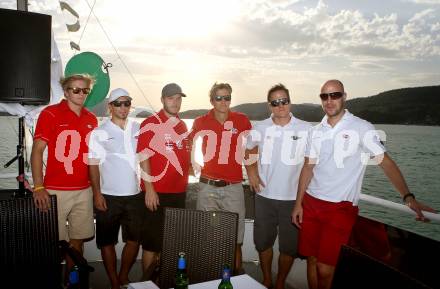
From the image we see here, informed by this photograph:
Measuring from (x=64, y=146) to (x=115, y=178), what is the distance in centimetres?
46

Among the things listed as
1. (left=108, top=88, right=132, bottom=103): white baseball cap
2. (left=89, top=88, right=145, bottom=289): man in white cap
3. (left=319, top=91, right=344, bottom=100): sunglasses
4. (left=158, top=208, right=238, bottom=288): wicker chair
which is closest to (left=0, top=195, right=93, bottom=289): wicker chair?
(left=158, top=208, right=238, bottom=288): wicker chair

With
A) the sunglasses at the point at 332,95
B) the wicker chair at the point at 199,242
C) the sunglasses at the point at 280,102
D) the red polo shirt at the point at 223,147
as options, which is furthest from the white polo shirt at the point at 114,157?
the sunglasses at the point at 332,95

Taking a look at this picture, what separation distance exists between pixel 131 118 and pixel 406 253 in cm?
230

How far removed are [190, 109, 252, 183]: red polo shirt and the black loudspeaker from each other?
139 centimetres

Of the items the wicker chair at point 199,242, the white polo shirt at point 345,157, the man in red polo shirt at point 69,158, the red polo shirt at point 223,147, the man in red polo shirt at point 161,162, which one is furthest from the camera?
the red polo shirt at point 223,147

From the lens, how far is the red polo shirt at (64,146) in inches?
108

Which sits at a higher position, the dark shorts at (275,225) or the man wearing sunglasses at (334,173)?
the man wearing sunglasses at (334,173)

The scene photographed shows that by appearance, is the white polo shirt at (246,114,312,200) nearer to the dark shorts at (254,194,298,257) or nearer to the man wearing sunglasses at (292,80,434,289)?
the dark shorts at (254,194,298,257)

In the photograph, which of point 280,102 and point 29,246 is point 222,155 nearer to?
point 280,102

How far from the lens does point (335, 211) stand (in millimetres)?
2537

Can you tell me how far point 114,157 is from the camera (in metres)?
2.96

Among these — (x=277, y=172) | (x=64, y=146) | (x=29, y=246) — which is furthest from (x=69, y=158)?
(x=277, y=172)

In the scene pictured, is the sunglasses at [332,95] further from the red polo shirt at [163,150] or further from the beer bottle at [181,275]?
the beer bottle at [181,275]

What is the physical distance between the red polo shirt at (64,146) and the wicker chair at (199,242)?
1024 mm
